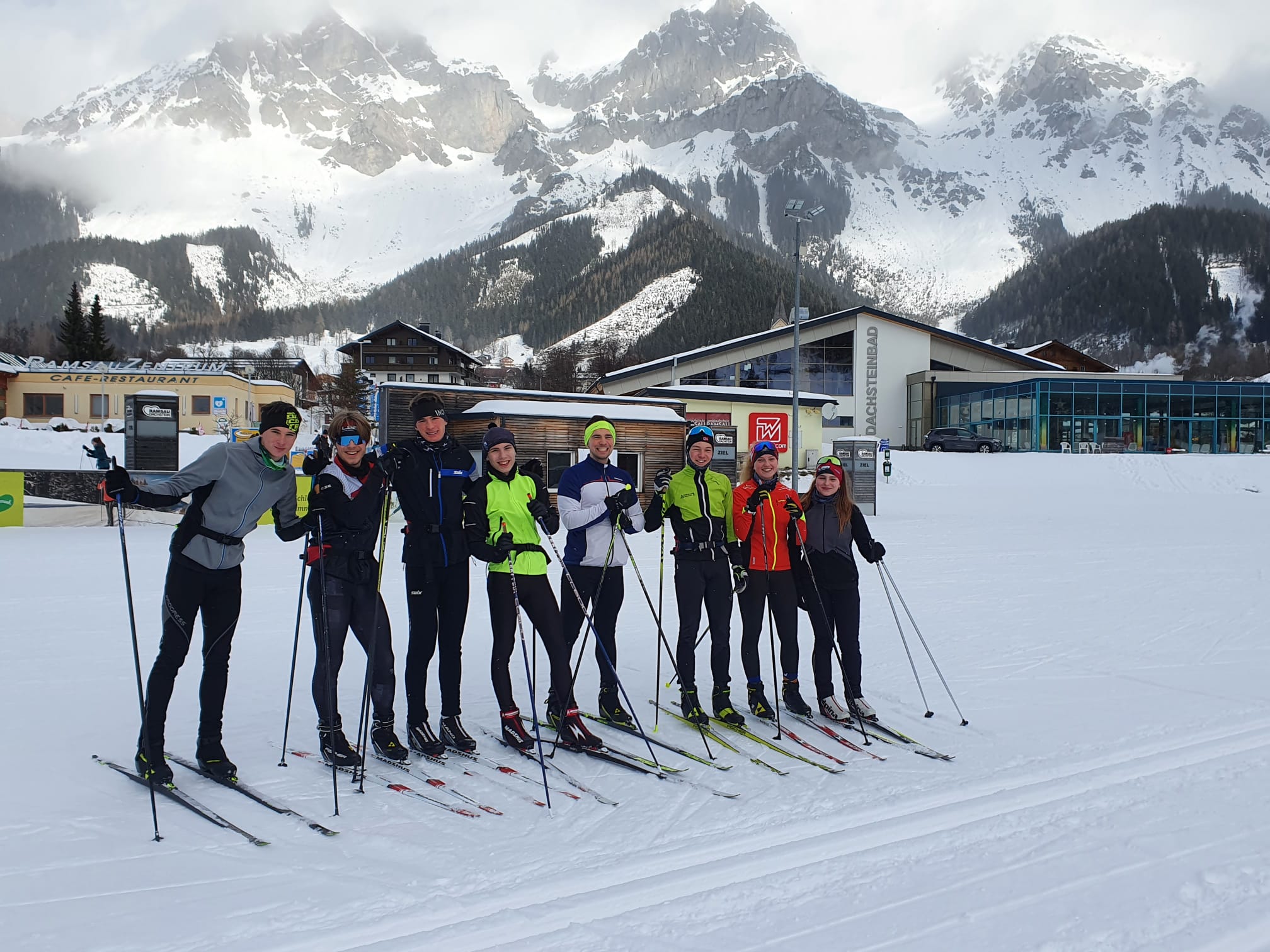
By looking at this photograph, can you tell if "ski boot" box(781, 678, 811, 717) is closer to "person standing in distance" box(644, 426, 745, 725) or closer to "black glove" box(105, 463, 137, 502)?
"person standing in distance" box(644, 426, 745, 725)

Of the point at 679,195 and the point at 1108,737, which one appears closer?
the point at 1108,737

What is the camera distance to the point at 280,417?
13.4ft

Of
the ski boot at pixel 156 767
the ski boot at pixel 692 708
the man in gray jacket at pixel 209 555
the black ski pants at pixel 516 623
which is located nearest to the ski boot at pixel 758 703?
the ski boot at pixel 692 708

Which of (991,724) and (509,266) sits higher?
(509,266)

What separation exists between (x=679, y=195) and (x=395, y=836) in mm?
154642

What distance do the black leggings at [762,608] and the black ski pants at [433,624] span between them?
1706mm

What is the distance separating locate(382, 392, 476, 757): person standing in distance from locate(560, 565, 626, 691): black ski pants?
67 centimetres

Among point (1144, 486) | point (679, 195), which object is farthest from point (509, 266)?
point (1144, 486)

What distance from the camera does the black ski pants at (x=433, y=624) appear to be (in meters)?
4.38

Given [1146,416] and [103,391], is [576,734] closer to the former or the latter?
[1146,416]

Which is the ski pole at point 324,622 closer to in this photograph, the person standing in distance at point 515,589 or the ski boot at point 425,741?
the ski boot at point 425,741

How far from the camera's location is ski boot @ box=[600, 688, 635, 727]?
16.0 ft

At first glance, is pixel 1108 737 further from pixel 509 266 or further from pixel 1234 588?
pixel 509 266

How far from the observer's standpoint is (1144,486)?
26203mm
